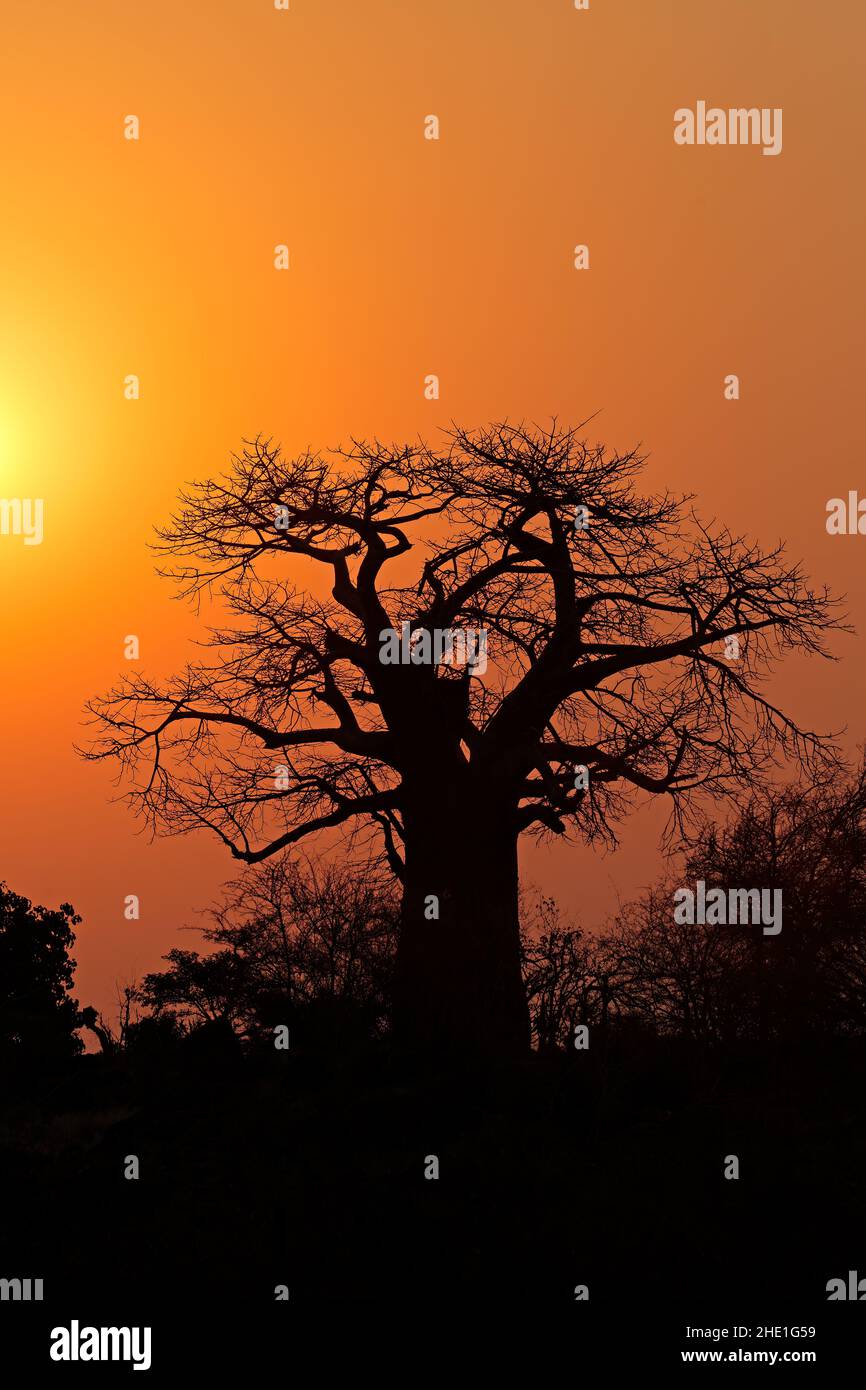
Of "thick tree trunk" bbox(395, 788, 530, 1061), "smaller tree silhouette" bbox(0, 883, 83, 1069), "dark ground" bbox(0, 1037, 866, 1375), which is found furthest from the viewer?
"smaller tree silhouette" bbox(0, 883, 83, 1069)

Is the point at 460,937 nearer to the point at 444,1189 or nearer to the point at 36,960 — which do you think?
the point at 444,1189

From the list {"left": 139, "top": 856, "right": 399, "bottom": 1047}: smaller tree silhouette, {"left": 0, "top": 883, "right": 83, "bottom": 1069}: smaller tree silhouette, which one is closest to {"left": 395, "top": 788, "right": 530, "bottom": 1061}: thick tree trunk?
{"left": 139, "top": 856, "right": 399, "bottom": 1047}: smaller tree silhouette

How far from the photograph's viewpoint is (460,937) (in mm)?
18000

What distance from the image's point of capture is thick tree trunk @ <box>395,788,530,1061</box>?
17.2 meters

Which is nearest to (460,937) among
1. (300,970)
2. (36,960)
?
(300,970)

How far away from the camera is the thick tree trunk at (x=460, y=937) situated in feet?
56.4

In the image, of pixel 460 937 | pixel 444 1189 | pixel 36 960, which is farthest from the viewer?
pixel 36 960

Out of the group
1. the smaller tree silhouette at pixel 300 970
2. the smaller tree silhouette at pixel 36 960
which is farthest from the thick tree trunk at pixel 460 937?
the smaller tree silhouette at pixel 36 960

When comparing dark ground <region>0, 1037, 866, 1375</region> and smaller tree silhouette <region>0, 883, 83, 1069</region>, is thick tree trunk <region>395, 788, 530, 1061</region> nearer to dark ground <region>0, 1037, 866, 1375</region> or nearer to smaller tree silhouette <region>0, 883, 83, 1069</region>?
dark ground <region>0, 1037, 866, 1375</region>

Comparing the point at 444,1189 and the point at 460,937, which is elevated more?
the point at 460,937

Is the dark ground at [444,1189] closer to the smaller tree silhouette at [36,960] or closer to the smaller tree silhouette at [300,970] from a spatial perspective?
the smaller tree silhouette at [300,970]

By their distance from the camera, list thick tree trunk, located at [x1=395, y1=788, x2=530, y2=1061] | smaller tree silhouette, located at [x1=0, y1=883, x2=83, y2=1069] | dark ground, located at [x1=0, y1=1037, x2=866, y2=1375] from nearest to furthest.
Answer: dark ground, located at [x1=0, y1=1037, x2=866, y2=1375]
thick tree trunk, located at [x1=395, y1=788, x2=530, y2=1061]
smaller tree silhouette, located at [x1=0, y1=883, x2=83, y2=1069]
